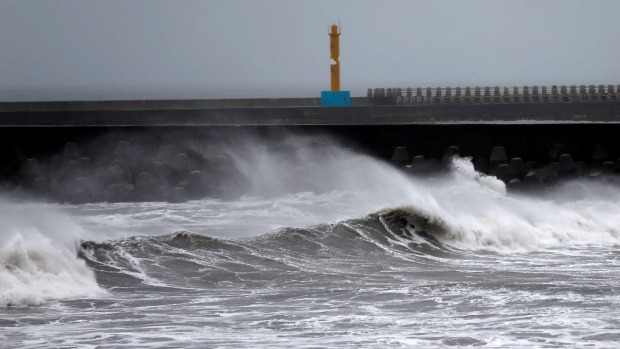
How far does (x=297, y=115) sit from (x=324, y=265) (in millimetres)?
12796

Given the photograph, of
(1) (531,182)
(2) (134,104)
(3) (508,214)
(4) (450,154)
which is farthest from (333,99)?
(3) (508,214)

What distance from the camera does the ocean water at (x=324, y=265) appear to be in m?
10.9

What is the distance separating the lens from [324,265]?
1527 centimetres

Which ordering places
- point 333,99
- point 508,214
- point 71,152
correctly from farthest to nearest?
point 333,99
point 71,152
point 508,214

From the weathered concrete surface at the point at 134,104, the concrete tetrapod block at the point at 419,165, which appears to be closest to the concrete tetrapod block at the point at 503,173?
the concrete tetrapod block at the point at 419,165

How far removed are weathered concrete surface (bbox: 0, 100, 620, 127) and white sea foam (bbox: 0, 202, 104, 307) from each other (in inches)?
357

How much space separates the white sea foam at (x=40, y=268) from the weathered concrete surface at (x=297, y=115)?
9.07 metres

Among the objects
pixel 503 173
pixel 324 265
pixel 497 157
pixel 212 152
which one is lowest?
pixel 324 265

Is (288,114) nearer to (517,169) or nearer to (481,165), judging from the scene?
(481,165)

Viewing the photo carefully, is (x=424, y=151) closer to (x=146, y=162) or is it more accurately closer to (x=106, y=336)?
(x=146, y=162)

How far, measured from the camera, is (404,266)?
15281 mm

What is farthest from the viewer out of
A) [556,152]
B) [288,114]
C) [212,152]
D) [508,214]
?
[288,114]

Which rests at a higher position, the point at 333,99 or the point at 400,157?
the point at 333,99

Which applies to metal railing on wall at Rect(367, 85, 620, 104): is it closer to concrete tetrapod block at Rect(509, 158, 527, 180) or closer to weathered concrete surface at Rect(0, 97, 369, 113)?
weathered concrete surface at Rect(0, 97, 369, 113)
